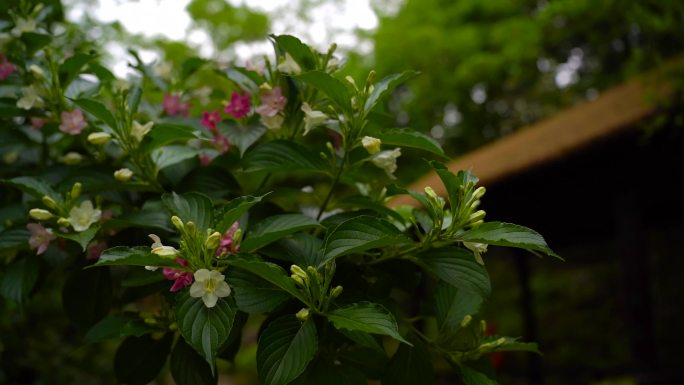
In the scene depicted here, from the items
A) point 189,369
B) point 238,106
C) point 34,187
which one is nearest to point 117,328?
point 189,369

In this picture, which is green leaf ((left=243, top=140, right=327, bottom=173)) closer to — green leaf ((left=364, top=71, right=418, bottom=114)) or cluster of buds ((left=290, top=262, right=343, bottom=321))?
green leaf ((left=364, top=71, right=418, bottom=114))

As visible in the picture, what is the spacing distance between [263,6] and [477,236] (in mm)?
17075

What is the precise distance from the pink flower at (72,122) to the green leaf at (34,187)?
0.62 feet

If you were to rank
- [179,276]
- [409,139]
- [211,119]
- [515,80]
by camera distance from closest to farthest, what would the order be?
1. [179,276]
2. [409,139]
3. [211,119]
4. [515,80]

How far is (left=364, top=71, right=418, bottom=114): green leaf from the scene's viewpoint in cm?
115

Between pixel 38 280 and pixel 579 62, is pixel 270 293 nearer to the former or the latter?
pixel 38 280

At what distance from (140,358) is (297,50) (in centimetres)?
70

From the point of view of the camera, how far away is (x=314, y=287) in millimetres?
990

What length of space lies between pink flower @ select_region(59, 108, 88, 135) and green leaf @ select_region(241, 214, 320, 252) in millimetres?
559

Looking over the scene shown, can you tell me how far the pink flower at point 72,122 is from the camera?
1400 millimetres

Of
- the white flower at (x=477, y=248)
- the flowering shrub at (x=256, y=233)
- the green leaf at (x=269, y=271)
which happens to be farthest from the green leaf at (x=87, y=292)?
the white flower at (x=477, y=248)

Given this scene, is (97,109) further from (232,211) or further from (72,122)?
(232,211)

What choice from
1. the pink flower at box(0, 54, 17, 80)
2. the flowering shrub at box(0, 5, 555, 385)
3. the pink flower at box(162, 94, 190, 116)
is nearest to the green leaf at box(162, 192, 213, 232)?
the flowering shrub at box(0, 5, 555, 385)

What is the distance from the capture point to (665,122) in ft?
14.1
